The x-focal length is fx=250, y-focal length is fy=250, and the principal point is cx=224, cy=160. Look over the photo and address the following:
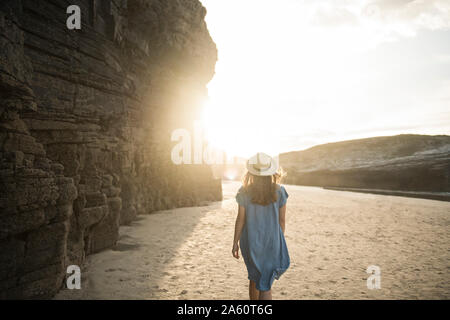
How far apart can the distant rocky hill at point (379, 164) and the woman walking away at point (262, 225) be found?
36.7 meters

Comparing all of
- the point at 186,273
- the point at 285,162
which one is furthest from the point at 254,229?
the point at 285,162

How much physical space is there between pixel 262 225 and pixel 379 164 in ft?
141

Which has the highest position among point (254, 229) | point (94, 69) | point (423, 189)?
point (94, 69)

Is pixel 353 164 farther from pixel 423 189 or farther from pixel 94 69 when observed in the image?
pixel 94 69

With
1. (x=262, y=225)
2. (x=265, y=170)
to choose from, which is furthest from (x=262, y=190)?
(x=262, y=225)

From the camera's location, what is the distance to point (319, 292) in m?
4.82

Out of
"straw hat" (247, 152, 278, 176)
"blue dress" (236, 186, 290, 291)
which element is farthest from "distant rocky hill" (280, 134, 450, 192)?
"straw hat" (247, 152, 278, 176)

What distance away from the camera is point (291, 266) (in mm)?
6344

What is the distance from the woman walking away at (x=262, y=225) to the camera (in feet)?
11.4

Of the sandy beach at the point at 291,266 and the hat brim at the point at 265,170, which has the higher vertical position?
the hat brim at the point at 265,170
